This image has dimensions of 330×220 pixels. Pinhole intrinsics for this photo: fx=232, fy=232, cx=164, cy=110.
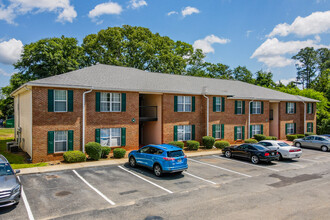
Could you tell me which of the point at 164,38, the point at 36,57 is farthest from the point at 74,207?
the point at 164,38

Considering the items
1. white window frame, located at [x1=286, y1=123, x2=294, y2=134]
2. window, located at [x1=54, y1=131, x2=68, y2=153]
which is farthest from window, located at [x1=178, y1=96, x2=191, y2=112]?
white window frame, located at [x1=286, y1=123, x2=294, y2=134]

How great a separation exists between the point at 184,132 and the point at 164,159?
33.9 feet

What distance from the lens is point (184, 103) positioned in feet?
74.5

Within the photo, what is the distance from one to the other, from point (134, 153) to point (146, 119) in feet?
23.4

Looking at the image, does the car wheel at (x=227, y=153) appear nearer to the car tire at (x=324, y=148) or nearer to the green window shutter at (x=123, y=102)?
the green window shutter at (x=123, y=102)

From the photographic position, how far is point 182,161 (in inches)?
510

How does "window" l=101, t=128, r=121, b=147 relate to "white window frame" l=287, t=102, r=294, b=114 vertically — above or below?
below

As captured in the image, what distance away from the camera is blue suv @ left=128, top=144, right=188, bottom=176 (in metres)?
12.5

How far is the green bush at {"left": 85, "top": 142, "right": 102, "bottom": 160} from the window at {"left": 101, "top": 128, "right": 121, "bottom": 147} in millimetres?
1749

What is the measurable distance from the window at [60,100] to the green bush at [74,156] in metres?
3.17

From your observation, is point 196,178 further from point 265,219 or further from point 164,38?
point 164,38

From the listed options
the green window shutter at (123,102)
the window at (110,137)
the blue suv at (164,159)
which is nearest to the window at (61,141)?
the window at (110,137)

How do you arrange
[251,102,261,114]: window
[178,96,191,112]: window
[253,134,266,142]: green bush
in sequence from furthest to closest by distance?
1. [251,102,261,114]: window
2. [253,134,266,142]: green bush
3. [178,96,191,112]: window

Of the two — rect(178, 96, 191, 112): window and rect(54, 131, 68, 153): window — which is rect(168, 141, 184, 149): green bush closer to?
rect(178, 96, 191, 112): window
